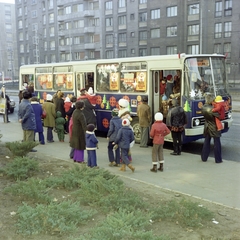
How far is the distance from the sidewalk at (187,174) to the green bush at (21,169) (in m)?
1.90

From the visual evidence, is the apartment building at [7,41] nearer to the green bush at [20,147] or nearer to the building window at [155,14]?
the building window at [155,14]

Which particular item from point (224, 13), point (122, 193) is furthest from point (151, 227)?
point (224, 13)

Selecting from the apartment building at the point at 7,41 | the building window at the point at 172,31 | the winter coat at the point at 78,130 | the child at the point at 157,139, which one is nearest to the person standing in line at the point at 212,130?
the child at the point at 157,139

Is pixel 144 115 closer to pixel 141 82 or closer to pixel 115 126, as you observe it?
pixel 141 82

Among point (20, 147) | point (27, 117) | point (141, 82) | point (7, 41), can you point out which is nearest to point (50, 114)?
point (27, 117)

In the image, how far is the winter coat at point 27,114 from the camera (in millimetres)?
10266

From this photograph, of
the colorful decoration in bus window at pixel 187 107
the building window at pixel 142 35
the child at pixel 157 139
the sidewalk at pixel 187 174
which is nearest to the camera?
the sidewalk at pixel 187 174

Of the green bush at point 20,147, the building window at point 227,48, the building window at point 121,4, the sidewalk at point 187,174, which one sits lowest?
the sidewalk at point 187,174

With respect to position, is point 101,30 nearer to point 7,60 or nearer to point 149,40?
point 149,40

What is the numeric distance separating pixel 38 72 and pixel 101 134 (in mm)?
4869

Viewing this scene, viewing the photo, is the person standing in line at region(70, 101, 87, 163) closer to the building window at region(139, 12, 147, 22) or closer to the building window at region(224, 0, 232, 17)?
the building window at region(224, 0, 232, 17)

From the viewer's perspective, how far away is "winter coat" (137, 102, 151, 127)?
11.3m

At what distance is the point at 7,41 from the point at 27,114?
307 feet

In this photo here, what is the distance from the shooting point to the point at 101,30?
64438 mm
